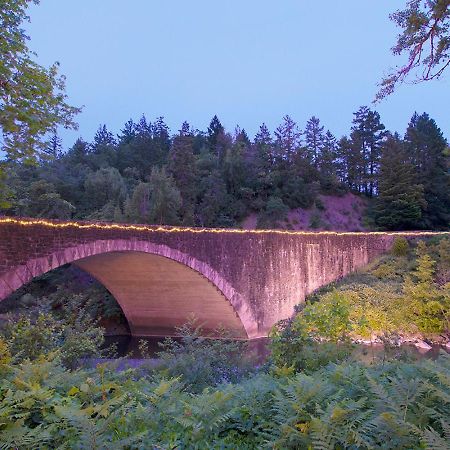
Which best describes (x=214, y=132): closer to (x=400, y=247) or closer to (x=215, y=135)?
(x=215, y=135)

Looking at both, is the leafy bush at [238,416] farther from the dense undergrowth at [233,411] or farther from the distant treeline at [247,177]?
the distant treeline at [247,177]

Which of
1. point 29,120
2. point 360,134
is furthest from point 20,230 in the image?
point 360,134

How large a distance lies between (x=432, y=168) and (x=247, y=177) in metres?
15.7

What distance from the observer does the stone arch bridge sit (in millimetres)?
13883

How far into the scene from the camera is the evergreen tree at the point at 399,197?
39763 millimetres

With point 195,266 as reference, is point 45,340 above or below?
below

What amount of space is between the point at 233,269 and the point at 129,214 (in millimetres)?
11700

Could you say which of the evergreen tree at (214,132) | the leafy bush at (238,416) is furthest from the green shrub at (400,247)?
the evergreen tree at (214,132)

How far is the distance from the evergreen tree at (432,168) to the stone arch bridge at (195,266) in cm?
2058

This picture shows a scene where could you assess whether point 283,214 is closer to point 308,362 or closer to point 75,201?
point 75,201

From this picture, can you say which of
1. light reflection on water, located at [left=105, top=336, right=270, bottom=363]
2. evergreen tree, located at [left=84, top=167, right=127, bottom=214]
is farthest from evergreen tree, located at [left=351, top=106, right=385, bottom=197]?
light reflection on water, located at [left=105, top=336, right=270, bottom=363]

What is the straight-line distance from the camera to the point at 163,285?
19656 millimetres

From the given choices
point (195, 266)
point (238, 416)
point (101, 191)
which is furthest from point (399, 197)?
point (238, 416)

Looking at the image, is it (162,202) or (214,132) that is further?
(214,132)
